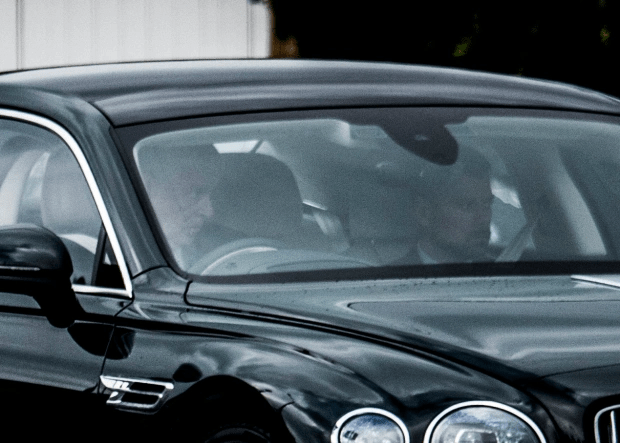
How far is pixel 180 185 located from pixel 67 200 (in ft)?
1.41

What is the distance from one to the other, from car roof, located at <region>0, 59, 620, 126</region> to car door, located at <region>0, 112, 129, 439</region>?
0.19m

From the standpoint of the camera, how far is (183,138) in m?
4.45

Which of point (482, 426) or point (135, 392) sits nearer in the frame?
point (482, 426)

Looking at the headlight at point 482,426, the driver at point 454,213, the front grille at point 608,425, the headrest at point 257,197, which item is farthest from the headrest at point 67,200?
the front grille at point 608,425

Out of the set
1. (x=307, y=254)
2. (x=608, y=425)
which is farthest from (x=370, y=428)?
(x=307, y=254)

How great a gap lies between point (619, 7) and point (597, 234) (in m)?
9.34

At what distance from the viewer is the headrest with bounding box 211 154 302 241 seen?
433cm

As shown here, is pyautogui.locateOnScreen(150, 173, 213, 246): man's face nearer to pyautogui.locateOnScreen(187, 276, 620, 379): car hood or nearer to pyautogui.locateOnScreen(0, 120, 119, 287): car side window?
pyautogui.locateOnScreen(0, 120, 119, 287): car side window

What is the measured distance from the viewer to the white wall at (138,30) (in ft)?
73.4

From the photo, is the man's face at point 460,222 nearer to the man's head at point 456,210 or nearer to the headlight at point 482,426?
the man's head at point 456,210

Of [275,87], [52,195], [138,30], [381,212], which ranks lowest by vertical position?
[138,30]

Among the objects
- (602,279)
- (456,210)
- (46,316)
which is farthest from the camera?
(456,210)

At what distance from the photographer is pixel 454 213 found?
4395 millimetres

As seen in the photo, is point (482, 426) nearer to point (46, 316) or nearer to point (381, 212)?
point (381, 212)
